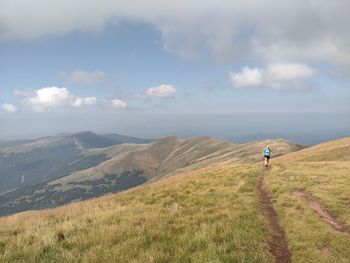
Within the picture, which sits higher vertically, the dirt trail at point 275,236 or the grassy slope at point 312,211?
the grassy slope at point 312,211

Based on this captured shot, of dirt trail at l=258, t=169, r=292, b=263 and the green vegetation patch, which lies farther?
the green vegetation patch

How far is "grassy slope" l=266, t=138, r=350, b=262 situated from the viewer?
14298 mm

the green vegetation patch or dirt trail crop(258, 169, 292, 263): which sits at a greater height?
the green vegetation patch

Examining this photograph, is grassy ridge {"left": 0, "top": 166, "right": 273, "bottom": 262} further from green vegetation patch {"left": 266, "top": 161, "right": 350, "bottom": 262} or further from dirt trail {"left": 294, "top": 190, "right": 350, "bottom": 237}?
dirt trail {"left": 294, "top": 190, "right": 350, "bottom": 237}

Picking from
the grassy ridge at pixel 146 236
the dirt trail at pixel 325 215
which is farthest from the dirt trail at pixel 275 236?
the dirt trail at pixel 325 215

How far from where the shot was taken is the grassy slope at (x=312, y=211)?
14298 millimetres

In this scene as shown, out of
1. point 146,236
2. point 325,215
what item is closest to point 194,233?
point 146,236

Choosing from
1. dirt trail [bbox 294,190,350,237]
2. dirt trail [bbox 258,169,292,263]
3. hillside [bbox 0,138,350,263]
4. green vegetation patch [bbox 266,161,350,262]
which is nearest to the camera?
hillside [bbox 0,138,350,263]

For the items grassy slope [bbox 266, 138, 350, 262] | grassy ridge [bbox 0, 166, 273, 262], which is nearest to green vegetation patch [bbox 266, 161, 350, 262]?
grassy slope [bbox 266, 138, 350, 262]

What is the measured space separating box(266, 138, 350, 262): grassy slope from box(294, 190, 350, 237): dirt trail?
0.32 m

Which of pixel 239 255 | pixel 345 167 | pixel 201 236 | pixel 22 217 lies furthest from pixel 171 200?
pixel 345 167

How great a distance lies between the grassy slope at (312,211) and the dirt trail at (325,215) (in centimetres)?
32

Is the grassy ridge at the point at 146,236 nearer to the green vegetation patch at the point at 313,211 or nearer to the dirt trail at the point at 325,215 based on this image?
the green vegetation patch at the point at 313,211

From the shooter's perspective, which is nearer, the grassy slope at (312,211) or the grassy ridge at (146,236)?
the grassy ridge at (146,236)
